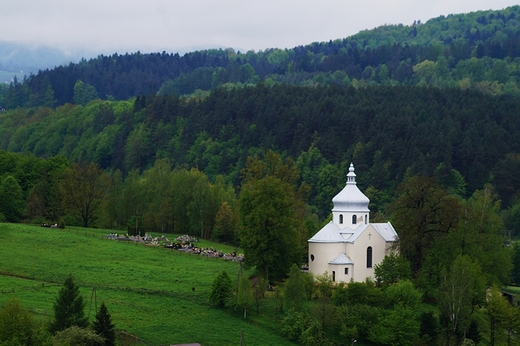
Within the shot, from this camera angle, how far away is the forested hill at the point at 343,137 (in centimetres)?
14475

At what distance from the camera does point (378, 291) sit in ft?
227

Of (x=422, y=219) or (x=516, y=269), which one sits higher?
(x=422, y=219)

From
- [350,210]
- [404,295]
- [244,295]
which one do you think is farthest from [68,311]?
[350,210]

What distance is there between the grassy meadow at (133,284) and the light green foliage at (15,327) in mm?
5001

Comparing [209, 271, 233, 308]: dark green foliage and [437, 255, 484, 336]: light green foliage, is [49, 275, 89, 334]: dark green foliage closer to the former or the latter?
[209, 271, 233, 308]: dark green foliage

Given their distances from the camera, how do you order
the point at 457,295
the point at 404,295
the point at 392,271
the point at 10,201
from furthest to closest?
the point at 10,201 → the point at 392,271 → the point at 457,295 → the point at 404,295

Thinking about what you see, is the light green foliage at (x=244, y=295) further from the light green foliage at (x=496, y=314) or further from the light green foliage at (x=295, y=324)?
the light green foliage at (x=496, y=314)

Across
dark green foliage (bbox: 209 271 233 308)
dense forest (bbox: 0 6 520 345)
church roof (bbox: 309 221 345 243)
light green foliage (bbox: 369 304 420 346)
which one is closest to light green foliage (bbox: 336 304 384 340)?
dense forest (bbox: 0 6 520 345)

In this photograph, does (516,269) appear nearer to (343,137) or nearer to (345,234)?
(345,234)

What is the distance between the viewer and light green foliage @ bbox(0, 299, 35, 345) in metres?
50.8

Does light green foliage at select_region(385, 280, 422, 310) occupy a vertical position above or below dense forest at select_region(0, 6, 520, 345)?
below

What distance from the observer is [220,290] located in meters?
66.2

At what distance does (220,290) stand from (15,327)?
59.6ft

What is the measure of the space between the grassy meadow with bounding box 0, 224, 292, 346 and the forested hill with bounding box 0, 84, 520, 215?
60987 mm
